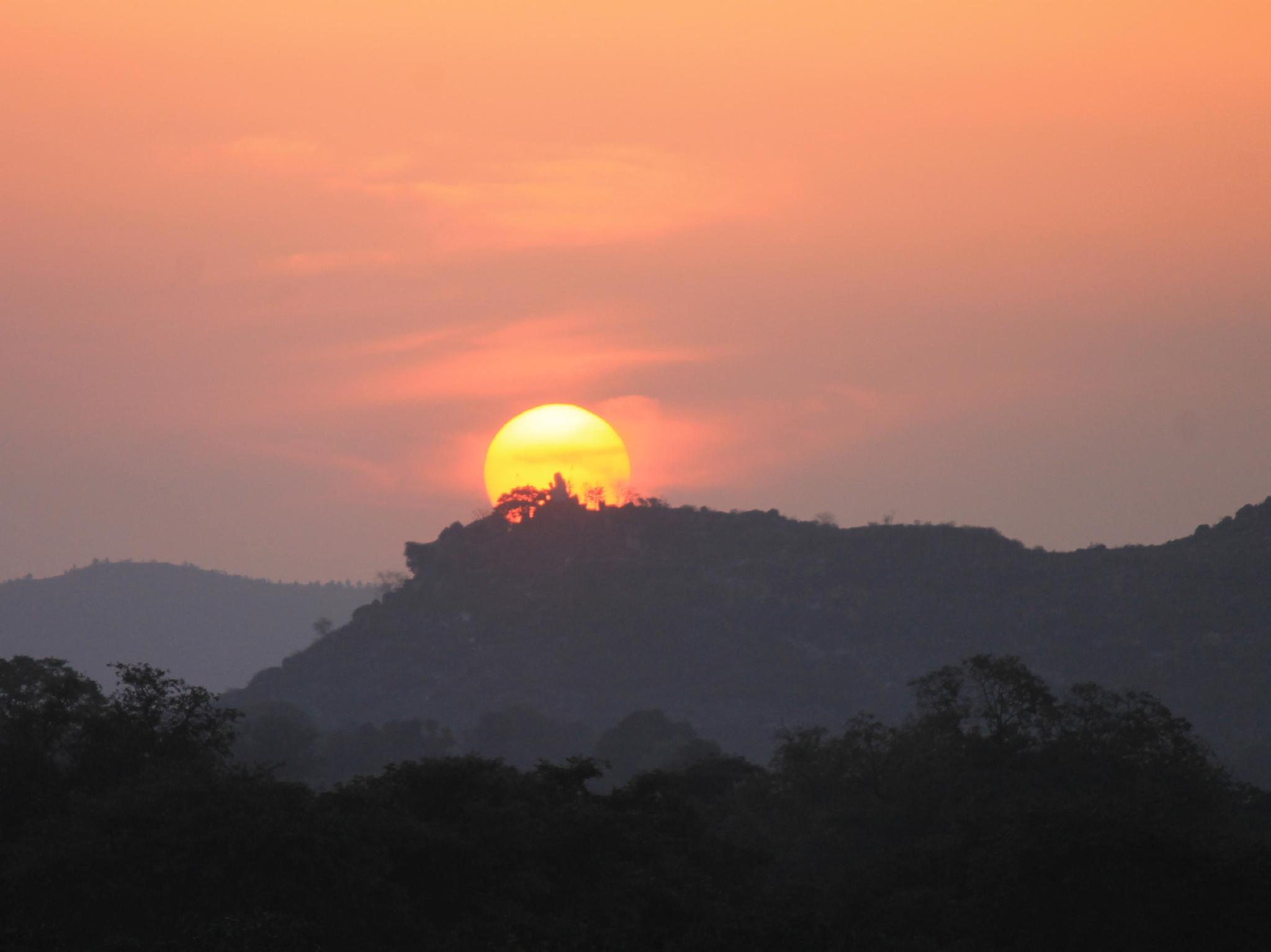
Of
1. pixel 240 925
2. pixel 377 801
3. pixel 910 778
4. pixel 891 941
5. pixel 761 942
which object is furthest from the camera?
pixel 910 778

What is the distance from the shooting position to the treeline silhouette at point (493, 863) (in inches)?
1624

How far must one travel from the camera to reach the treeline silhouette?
41.2 meters

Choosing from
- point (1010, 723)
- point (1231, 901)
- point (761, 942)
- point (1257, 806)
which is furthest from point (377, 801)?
point (1257, 806)

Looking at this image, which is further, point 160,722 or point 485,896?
point 160,722

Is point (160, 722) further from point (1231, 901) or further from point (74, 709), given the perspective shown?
point (1231, 901)

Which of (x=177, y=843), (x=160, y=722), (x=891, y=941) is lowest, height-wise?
(x=891, y=941)

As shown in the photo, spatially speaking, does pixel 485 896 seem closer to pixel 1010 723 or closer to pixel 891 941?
pixel 891 941

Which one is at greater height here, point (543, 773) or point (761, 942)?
point (543, 773)

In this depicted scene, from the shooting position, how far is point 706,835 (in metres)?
53.2

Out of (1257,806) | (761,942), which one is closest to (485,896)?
(761,942)

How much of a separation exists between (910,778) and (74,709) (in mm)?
29287

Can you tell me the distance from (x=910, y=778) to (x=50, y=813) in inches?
1211

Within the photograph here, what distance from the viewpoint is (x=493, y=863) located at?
1801 inches

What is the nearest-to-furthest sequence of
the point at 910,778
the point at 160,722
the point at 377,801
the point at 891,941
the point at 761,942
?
the point at 761,942 → the point at 891,941 → the point at 377,801 → the point at 160,722 → the point at 910,778
